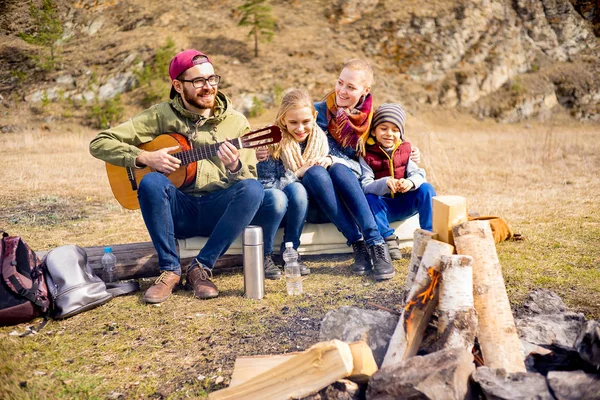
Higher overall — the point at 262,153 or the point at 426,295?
the point at 262,153

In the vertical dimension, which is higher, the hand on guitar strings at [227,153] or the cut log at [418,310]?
the hand on guitar strings at [227,153]

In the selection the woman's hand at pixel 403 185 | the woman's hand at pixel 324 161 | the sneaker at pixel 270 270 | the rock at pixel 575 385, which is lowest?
the sneaker at pixel 270 270

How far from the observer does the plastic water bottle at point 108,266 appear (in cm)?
443

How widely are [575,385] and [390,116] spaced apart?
3.07 meters

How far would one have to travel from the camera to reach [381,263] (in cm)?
445

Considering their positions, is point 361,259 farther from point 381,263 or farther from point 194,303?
point 194,303

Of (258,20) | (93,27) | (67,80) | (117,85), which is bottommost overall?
(117,85)

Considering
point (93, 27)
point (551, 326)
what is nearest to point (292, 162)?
point (551, 326)

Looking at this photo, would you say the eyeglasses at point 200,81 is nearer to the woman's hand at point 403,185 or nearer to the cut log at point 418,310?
the woman's hand at point 403,185

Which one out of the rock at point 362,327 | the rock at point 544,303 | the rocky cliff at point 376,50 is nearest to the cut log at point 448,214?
the rock at point 362,327

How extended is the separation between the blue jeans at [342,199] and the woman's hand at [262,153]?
38 centimetres

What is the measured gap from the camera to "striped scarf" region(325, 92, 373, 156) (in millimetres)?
4871

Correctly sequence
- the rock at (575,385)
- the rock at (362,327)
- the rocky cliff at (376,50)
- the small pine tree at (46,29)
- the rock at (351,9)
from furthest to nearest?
1. the rock at (351,9)
2. the rocky cliff at (376,50)
3. the small pine tree at (46,29)
4. the rock at (362,327)
5. the rock at (575,385)

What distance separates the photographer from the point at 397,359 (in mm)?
2717
